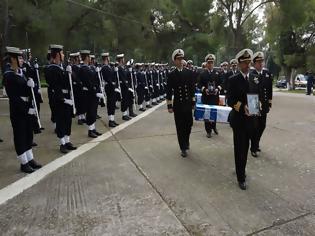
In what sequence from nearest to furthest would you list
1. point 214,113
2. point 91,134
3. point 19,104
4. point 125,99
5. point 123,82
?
point 19,104 < point 214,113 < point 91,134 < point 123,82 < point 125,99

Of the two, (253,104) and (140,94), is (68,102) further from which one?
(140,94)

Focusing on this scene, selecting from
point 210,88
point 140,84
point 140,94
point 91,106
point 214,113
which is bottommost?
point 140,94

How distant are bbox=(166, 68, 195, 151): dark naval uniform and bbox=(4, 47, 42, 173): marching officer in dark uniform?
2.56 metres

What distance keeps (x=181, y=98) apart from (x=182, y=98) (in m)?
0.02

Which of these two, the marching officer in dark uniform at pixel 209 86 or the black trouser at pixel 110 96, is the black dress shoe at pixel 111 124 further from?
the marching officer in dark uniform at pixel 209 86

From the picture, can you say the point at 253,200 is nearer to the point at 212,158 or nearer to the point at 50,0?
the point at 212,158

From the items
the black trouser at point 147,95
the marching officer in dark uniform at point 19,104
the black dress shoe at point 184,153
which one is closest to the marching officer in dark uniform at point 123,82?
the black trouser at point 147,95

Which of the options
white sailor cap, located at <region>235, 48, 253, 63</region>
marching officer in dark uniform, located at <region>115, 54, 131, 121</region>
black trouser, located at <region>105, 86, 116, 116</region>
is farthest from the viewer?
marching officer in dark uniform, located at <region>115, 54, 131, 121</region>

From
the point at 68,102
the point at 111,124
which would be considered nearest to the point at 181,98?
the point at 68,102

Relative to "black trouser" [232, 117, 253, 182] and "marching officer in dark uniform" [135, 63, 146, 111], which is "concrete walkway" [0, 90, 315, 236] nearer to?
"black trouser" [232, 117, 253, 182]

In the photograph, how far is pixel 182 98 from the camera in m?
7.41

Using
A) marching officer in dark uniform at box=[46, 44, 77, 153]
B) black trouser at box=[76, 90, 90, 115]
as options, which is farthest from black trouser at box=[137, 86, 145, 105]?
marching officer in dark uniform at box=[46, 44, 77, 153]

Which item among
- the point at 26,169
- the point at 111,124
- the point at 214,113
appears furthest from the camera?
the point at 111,124

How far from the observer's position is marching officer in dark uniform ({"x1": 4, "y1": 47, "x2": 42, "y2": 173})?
241 inches
